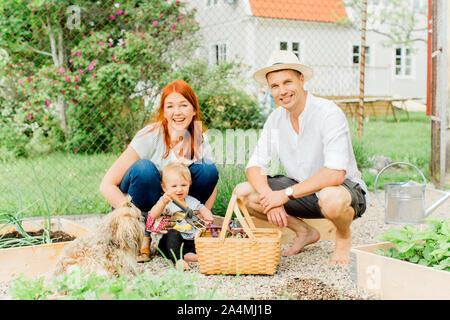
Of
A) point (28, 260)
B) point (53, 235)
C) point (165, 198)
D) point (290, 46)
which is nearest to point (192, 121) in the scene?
point (165, 198)

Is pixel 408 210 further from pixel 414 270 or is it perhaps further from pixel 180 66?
pixel 180 66

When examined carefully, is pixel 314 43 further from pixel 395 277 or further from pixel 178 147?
pixel 395 277

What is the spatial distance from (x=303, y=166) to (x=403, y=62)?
18.7 meters

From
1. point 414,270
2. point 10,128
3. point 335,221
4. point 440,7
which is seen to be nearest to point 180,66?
point 10,128

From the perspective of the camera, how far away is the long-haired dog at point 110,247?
7.95ft

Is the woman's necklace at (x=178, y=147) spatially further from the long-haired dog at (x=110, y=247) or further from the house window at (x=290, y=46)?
the house window at (x=290, y=46)

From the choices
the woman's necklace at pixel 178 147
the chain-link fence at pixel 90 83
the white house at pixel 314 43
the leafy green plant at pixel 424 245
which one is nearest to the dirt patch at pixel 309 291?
the leafy green plant at pixel 424 245

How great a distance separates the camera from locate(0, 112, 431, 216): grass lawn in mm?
4227

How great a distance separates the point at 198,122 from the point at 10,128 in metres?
4.87

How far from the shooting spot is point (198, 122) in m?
3.34

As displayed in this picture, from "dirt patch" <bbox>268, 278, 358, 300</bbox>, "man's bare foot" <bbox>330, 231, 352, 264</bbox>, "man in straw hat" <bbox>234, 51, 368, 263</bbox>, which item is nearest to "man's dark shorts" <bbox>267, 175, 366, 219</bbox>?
"man in straw hat" <bbox>234, 51, 368, 263</bbox>

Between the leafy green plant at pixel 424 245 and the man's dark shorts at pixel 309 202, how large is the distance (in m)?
0.47

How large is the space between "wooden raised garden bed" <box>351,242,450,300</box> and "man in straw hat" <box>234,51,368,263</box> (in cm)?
43

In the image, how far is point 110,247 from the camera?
8.14ft
